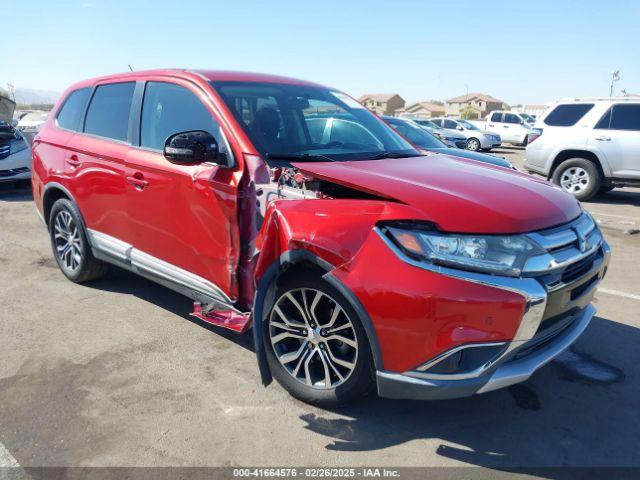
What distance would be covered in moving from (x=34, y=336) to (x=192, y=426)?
5.92 ft

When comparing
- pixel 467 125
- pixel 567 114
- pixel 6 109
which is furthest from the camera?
pixel 467 125

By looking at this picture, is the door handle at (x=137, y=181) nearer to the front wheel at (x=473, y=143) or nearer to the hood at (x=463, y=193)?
the hood at (x=463, y=193)

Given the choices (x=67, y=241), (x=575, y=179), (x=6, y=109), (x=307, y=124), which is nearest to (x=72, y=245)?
(x=67, y=241)

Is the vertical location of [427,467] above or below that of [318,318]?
below

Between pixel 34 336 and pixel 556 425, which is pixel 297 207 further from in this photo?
pixel 34 336

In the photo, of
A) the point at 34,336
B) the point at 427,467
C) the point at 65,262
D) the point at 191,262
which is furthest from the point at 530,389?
the point at 65,262

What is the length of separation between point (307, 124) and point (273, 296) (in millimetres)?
1402

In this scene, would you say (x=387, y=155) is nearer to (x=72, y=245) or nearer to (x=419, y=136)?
(x=72, y=245)

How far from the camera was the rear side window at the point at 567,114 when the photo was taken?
1020 cm

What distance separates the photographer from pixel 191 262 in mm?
3529

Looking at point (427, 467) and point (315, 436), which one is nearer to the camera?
point (427, 467)

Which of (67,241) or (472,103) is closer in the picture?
(67,241)

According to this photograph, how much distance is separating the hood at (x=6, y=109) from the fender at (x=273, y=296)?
31.8ft

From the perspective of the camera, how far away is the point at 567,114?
10430 millimetres
